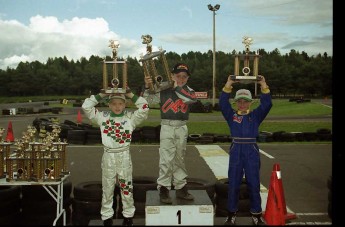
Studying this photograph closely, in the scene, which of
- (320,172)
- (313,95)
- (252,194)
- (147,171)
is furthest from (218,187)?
(313,95)

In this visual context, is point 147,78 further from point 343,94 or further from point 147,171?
point 147,171

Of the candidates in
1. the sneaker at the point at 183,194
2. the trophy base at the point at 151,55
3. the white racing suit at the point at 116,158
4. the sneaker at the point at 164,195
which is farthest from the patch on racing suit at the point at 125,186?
the trophy base at the point at 151,55

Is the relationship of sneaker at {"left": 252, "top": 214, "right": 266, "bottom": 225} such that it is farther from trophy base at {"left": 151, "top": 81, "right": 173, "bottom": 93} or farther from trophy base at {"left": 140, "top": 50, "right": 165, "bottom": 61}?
trophy base at {"left": 140, "top": 50, "right": 165, "bottom": 61}

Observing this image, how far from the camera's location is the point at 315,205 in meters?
7.99

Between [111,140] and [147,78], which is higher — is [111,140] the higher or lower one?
the lower one

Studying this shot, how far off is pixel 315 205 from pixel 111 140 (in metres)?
4.78

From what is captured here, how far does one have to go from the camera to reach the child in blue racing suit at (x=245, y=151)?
18.9 ft

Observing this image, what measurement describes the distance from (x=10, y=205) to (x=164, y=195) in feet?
8.52

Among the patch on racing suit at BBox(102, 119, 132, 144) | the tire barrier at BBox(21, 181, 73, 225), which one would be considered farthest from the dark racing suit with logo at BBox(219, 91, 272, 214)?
the tire barrier at BBox(21, 181, 73, 225)

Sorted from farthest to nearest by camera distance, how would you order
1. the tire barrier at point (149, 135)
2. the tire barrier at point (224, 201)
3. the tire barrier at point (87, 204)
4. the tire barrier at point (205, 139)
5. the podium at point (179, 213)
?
1. the tire barrier at point (149, 135)
2. the tire barrier at point (205, 139)
3. the tire barrier at point (224, 201)
4. the tire barrier at point (87, 204)
5. the podium at point (179, 213)

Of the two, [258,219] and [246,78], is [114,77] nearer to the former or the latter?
[246,78]

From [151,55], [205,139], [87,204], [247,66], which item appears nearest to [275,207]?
[247,66]

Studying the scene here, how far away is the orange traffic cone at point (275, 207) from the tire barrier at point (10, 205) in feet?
13.5

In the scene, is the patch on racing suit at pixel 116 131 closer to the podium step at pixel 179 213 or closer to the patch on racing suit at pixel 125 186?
the patch on racing suit at pixel 125 186
